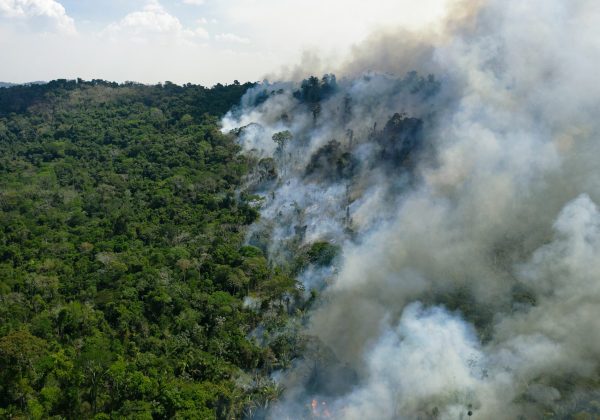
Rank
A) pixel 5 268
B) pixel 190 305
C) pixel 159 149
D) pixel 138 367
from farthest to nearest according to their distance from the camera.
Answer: pixel 159 149 < pixel 5 268 < pixel 190 305 < pixel 138 367

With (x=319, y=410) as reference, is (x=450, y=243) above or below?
above

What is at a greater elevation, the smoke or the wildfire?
the smoke

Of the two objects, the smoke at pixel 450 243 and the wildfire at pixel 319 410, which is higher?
the smoke at pixel 450 243

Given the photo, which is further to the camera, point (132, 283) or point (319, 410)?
point (132, 283)

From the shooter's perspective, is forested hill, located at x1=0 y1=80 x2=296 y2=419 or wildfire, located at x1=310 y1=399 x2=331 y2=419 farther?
forested hill, located at x1=0 y1=80 x2=296 y2=419

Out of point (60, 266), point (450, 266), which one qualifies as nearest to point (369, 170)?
point (450, 266)

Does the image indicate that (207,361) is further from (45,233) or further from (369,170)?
(369,170)

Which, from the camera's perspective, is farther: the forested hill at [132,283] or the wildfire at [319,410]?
the forested hill at [132,283]

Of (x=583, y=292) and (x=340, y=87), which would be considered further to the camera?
(x=340, y=87)
